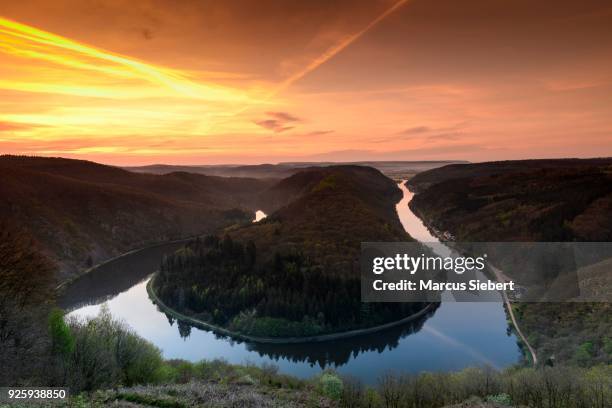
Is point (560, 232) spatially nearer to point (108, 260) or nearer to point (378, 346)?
point (378, 346)

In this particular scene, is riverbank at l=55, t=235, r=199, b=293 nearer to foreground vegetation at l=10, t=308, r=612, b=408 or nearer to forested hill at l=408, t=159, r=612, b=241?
foreground vegetation at l=10, t=308, r=612, b=408

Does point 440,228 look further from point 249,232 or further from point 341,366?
point 341,366

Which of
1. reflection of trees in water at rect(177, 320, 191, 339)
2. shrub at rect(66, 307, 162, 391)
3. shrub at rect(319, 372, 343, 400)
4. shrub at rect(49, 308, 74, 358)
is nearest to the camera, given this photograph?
shrub at rect(66, 307, 162, 391)

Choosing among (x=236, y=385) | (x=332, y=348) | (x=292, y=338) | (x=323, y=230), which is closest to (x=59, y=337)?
(x=236, y=385)

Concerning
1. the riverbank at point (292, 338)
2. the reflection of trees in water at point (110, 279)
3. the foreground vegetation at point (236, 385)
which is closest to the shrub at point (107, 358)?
the foreground vegetation at point (236, 385)

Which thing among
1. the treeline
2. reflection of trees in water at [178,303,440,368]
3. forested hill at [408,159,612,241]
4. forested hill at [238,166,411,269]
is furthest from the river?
forested hill at [408,159,612,241]

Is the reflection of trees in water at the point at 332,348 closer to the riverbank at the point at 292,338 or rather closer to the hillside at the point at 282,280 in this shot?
the riverbank at the point at 292,338
